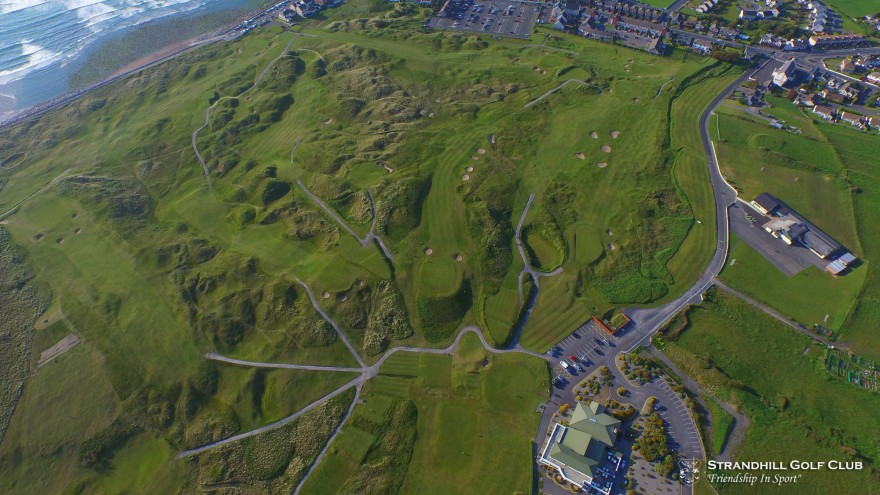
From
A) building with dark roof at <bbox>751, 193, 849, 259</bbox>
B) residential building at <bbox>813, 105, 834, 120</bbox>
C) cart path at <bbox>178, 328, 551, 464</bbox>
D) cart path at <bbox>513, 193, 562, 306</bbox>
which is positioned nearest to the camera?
cart path at <bbox>178, 328, 551, 464</bbox>

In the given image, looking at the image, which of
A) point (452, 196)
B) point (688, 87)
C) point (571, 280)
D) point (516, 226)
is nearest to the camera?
point (571, 280)

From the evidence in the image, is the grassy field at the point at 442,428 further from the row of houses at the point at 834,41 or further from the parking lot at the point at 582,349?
the row of houses at the point at 834,41

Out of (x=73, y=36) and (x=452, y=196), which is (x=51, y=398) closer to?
(x=452, y=196)

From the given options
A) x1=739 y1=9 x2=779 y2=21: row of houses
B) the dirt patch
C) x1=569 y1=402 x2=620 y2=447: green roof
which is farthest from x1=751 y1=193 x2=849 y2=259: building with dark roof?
the dirt patch

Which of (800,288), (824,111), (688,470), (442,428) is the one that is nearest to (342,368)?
(442,428)

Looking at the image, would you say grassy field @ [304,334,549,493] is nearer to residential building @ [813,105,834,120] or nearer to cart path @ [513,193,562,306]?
A: cart path @ [513,193,562,306]

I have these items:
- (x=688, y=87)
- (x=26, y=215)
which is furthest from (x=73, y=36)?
(x=688, y=87)
